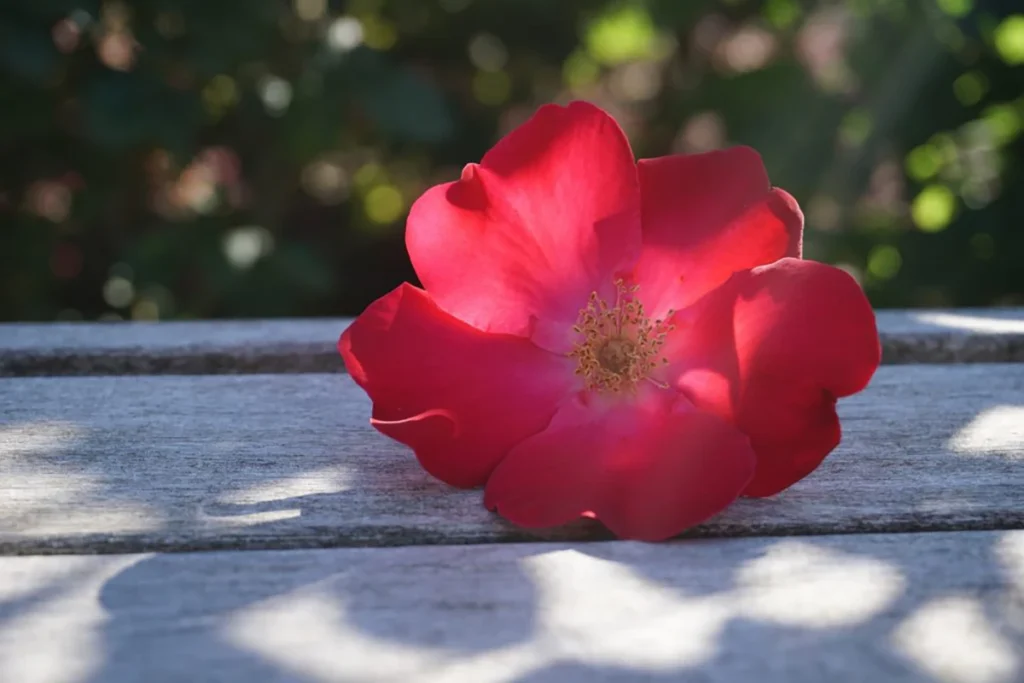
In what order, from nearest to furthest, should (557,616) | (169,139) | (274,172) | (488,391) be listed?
(557,616) < (488,391) < (169,139) < (274,172)

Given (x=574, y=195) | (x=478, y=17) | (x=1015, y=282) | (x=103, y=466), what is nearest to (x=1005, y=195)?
(x=1015, y=282)

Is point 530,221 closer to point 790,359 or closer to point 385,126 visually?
point 790,359

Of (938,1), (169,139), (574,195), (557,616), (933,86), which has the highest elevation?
(938,1)

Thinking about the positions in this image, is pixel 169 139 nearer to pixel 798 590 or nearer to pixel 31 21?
pixel 31 21

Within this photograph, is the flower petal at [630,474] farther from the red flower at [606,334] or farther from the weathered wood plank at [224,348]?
the weathered wood plank at [224,348]

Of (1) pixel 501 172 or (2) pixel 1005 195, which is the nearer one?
(1) pixel 501 172

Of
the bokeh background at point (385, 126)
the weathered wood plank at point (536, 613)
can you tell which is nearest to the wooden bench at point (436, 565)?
the weathered wood plank at point (536, 613)

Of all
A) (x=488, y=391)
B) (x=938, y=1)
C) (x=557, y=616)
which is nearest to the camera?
(x=557, y=616)
